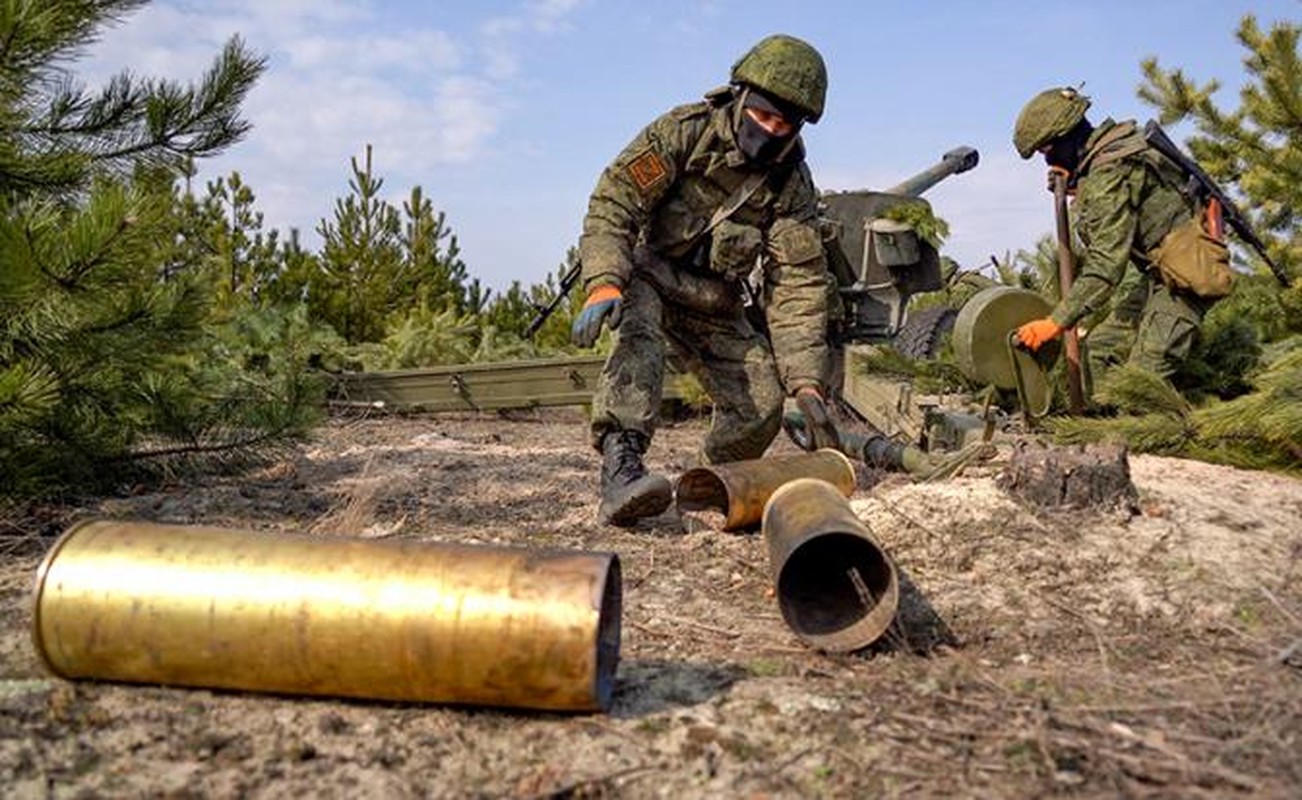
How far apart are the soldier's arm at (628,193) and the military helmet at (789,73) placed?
0.38 meters

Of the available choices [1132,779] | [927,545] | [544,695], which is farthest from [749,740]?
[927,545]

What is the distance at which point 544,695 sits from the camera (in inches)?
88.1

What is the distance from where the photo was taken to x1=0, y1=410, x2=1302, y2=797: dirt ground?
2.01 meters

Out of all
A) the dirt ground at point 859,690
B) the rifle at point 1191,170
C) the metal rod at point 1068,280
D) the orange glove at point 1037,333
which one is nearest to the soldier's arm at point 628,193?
the dirt ground at point 859,690

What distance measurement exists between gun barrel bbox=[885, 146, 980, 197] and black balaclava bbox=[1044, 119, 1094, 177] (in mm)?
3518

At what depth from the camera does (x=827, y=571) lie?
10.3ft

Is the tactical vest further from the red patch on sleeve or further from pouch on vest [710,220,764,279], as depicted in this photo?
the red patch on sleeve

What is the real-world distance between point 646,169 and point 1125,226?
263 centimetres

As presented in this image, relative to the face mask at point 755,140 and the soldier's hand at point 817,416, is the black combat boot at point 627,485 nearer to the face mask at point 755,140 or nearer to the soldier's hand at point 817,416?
the soldier's hand at point 817,416

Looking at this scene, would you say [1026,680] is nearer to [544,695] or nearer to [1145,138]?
[544,695]

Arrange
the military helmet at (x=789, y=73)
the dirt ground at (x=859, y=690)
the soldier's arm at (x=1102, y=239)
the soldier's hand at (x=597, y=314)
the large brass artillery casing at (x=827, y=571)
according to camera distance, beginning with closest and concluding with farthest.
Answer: the dirt ground at (x=859, y=690)
the large brass artillery casing at (x=827, y=571)
the soldier's hand at (x=597, y=314)
the military helmet at (x=789, y=73)
the soldier's arm at (x=1102, y=239)

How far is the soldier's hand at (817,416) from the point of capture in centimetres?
461

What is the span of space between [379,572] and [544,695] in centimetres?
43

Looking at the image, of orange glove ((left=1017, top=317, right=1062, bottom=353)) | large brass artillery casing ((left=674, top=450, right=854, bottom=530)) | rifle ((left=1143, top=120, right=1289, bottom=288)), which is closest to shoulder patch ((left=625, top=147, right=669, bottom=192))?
large brass artillery casing ((left=674, top=450, right=854, bottom=530))
